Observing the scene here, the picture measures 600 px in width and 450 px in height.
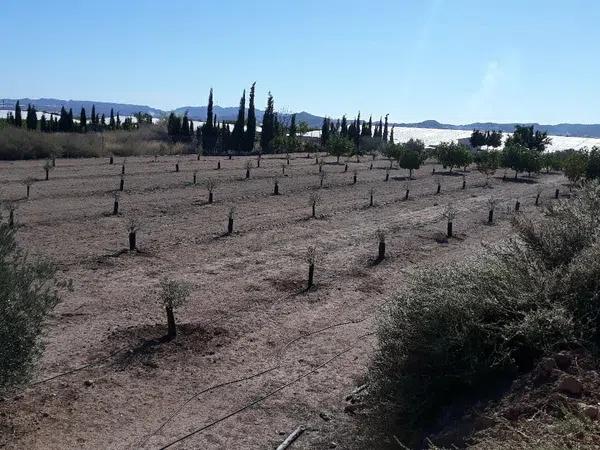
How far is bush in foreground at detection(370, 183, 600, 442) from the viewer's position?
17.8ft

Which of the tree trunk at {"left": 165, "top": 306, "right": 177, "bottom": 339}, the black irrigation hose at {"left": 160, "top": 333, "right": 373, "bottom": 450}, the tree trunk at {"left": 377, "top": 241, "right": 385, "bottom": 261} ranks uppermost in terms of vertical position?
the tree trunk at {"left": 377, "top": 241, "right": 385, "bottom": 261}

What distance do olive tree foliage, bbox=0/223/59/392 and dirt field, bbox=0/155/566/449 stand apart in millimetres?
1157

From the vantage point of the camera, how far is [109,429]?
7242 millimetres

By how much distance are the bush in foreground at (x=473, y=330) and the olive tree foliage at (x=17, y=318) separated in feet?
12.4

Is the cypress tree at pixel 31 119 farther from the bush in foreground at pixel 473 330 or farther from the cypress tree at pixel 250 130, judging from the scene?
the bush in foreground at pixel 473 330

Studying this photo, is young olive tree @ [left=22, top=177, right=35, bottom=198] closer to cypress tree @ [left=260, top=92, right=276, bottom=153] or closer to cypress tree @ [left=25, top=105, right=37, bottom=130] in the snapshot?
cypress tree @ [left=25, top=105, right=37, bottom=130]

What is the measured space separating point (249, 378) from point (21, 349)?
363 centimetres

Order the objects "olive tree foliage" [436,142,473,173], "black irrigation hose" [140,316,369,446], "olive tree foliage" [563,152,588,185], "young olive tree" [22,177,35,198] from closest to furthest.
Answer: "black irrigation hose" [140,316,369,446], "young olive tree" [22,177,35,198], "olive tree foliage" [563,152,588,185], "olive tree foliage" [436,142,473,173]

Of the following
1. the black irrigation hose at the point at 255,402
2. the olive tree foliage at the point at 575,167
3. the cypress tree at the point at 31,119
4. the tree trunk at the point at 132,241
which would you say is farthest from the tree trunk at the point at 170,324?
the cypress tree at the point at 31,119

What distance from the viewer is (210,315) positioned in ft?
37.5

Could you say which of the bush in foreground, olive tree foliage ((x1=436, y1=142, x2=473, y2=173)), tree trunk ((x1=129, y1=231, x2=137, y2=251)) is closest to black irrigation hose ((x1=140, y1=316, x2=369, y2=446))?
the bush in foreground

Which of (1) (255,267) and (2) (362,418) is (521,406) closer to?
(2) (362,418)

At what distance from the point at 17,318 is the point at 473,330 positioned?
467cm

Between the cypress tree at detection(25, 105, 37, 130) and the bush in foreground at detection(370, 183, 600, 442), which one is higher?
the cypress tree at detection(25, 105, 37, 130)
